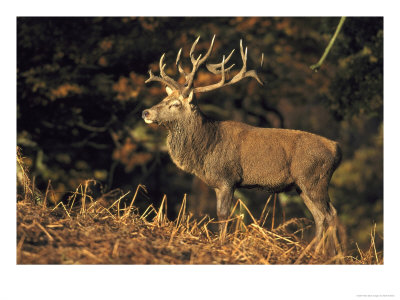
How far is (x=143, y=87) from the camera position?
17.1 metres

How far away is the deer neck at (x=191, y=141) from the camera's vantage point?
28.5ft

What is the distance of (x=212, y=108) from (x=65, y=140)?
4754mm

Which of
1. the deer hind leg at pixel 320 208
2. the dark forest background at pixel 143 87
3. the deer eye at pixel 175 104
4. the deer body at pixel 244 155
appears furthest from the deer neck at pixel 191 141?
the dark forest background at pixel 143 87

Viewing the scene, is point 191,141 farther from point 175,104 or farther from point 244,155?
point 244,155

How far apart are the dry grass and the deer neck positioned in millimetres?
1110

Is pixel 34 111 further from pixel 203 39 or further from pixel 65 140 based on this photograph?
pixel 203 39

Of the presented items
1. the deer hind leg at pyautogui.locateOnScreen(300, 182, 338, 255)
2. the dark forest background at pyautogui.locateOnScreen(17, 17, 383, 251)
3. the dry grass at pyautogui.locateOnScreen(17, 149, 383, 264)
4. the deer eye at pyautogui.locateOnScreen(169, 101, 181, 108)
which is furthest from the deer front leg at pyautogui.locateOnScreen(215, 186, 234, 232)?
the dark forest background at pyautogui.locateOnScreen(17, 17, 383, 251)

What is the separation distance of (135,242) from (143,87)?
10.9 m

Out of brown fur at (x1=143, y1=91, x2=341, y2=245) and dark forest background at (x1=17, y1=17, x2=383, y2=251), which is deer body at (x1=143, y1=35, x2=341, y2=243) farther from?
dark forest background at (x1=17, y1=17, x2=383, y2=251)

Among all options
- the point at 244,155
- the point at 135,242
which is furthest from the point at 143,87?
the point at 135,242

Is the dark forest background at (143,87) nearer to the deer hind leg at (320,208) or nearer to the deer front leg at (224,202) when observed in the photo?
the deer front leg at (224,202)

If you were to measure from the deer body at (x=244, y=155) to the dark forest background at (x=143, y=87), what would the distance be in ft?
17.7

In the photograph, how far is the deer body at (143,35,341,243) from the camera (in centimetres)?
844

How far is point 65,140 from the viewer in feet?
58.4
